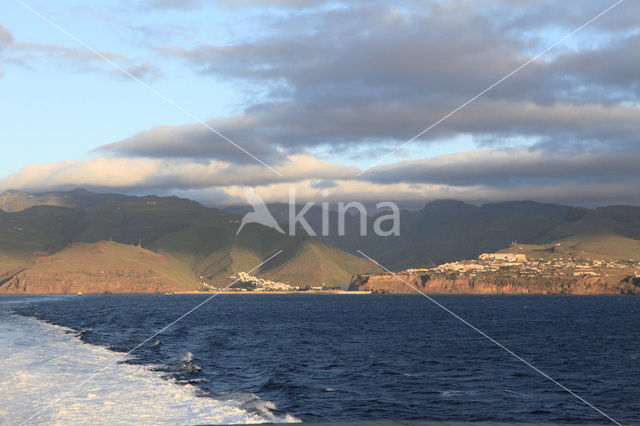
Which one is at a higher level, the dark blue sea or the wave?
the wave

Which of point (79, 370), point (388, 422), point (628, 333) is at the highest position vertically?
point (388, 422)

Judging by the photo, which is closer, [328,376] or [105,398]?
[105,398]

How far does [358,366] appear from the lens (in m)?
64.0

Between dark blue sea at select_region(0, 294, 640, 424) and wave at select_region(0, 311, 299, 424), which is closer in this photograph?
wave at select_region(0, 311, 299, 424)

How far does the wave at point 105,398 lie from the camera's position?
35969mm

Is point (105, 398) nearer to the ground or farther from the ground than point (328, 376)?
farther from the ground

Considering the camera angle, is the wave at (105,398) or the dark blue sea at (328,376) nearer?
the wave at (105,398)

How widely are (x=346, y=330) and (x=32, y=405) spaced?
82.3 meters

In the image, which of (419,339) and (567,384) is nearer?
(567,384)

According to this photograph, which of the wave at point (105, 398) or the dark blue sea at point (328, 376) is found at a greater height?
the wave at point (105, 398)

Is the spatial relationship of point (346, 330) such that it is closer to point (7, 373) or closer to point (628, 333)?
point (628, 333)

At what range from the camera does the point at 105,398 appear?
40.4 m

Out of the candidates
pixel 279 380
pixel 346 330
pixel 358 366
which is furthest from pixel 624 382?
pixel 346 330

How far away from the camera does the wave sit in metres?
36.0
